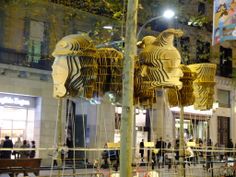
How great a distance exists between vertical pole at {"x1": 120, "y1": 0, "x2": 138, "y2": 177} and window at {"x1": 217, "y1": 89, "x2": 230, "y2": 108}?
33.9 metres

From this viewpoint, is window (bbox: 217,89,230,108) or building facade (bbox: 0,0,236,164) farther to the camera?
window (bbox: 217,89,230,108)

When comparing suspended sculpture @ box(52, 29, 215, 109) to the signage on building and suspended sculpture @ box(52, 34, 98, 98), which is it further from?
the signage on building

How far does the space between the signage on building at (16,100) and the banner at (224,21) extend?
17291 mm

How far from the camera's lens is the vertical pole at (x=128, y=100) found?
6168mm

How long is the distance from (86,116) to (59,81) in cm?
2004

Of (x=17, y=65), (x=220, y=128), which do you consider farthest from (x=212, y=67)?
(x=220, y=128)

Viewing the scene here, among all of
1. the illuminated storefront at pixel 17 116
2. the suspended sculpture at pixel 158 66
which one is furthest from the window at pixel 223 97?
the suspended sculpture at pixel 158 66

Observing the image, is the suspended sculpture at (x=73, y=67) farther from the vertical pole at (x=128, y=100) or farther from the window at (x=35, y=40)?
the window at (x=35, y=40)

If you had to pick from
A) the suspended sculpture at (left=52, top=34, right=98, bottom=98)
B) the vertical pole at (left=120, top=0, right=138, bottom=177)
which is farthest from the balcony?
the vertical pole at (left=120, top=0, right=138, bottom=177)

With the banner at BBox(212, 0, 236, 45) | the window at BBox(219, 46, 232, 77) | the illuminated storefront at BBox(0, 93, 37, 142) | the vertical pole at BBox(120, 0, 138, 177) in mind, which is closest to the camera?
the vertical pole at BBox(120, 0, 138, 177)

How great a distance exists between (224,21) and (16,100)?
18.0 m

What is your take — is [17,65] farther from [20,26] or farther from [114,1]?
[114,1]

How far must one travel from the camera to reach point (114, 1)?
13727 millimetres

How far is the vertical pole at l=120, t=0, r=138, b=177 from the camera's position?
617cm
